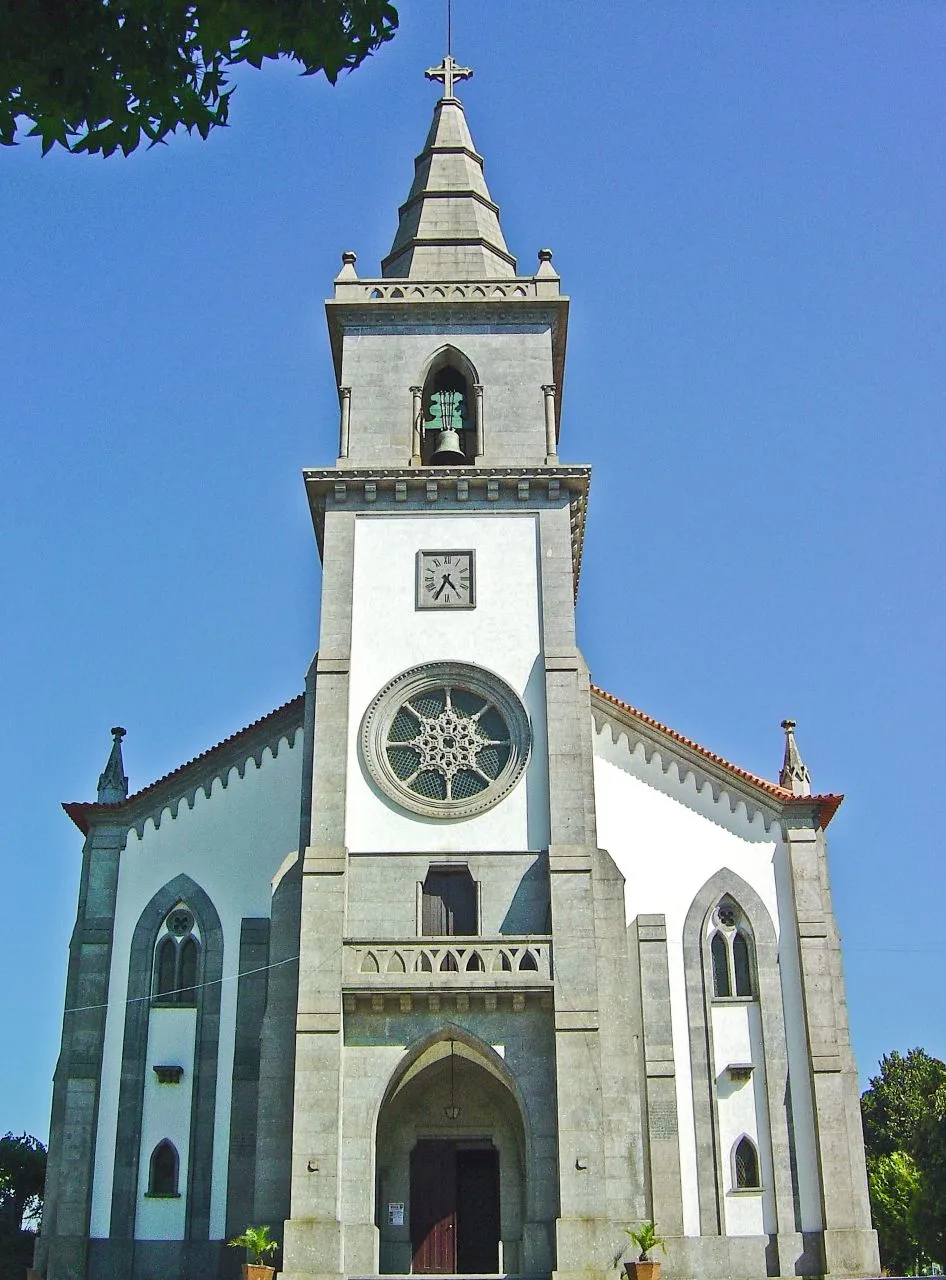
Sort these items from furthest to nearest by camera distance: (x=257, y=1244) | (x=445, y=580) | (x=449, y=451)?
(x=449, y=451), (x=445, y=580), (x=257, y=1244)

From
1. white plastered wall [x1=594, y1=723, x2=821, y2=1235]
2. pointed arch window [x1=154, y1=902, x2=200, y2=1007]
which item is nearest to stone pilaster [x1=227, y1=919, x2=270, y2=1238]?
pointed arch window [x1=154, y1=902, x2=200, y2=1007]

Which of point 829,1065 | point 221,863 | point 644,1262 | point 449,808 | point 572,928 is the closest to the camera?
point 644,1262

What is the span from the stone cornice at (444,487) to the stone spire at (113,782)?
7845 mm

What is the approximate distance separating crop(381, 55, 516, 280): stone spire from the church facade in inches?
6.5

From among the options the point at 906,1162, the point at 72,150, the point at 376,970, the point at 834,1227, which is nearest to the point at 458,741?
the point at 376,970

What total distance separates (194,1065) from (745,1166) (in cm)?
1146

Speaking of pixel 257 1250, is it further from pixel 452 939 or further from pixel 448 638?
pixel 448 638

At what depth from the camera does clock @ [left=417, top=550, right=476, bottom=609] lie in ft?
101

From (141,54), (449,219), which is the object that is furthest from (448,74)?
(141,54)

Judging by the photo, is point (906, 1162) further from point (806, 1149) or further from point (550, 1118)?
point (550, 1118)

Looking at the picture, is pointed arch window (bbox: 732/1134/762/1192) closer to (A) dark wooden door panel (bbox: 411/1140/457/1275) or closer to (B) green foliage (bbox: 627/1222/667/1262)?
(B) green foliage (bbox: 627/1222/667/1262)

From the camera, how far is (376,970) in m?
27.1

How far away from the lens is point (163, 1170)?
3005 cm

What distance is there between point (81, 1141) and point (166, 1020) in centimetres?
287
